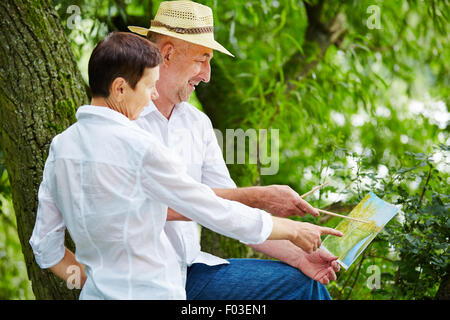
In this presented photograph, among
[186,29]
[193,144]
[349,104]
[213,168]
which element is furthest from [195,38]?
[349,104]

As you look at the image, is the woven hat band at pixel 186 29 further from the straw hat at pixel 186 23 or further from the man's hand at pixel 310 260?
the man's hand at pixel 310 260

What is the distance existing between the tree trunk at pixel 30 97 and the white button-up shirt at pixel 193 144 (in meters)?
0.36

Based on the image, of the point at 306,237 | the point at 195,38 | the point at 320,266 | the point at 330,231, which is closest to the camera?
the point at 306,237

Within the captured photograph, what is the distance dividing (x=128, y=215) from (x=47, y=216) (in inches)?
12.9

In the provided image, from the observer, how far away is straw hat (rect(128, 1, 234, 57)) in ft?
7.03

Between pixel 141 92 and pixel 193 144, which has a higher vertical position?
pixel 141 92


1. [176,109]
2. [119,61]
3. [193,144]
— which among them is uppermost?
[119,61]

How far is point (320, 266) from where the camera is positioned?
199 centimetres

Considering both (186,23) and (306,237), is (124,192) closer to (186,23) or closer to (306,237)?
(306,237)

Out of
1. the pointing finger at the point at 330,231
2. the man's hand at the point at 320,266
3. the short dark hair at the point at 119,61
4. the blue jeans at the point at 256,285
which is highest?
the short dark hair at the point at 119,61

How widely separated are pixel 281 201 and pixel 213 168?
1.29ft

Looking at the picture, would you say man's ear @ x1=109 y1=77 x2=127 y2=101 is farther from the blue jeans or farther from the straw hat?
the blue jeans

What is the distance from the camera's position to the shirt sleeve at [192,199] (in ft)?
4.72

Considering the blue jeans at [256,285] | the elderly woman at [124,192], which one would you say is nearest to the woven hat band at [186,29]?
the elderly woman at [124,192]
